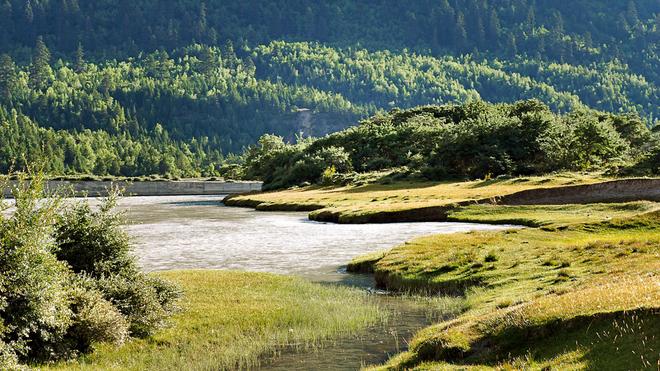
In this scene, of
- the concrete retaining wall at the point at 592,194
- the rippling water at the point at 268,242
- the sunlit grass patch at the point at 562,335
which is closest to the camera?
the sunlit grass patch at the point at 562,335

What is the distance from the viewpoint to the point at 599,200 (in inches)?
3359

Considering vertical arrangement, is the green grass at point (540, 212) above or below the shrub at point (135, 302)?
below

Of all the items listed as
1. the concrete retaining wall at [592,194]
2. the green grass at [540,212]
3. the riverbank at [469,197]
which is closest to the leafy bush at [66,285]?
the green grass at [540,212]

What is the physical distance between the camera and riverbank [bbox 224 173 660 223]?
280 feet

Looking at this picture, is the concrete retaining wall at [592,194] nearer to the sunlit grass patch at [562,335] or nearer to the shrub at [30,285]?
the sunlit grass patch at [562,335]

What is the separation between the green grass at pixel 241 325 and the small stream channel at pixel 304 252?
3.74 feet

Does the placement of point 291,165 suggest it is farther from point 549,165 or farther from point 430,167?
point 549,165

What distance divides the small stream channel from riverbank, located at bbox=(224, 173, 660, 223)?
5.88 metres

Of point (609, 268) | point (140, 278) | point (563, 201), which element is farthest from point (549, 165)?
point (140, 278)

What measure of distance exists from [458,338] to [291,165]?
177766mm

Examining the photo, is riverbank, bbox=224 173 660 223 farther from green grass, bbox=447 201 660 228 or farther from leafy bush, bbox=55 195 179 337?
leafy bush, bbox=55 195 179 337

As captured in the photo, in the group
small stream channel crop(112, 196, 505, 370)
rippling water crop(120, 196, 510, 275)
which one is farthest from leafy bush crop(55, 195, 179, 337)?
rippling water crop(120, 196, 510, 275)

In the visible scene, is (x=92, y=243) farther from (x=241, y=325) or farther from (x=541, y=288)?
(x=541, y=288)

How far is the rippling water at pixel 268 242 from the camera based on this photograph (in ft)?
171
